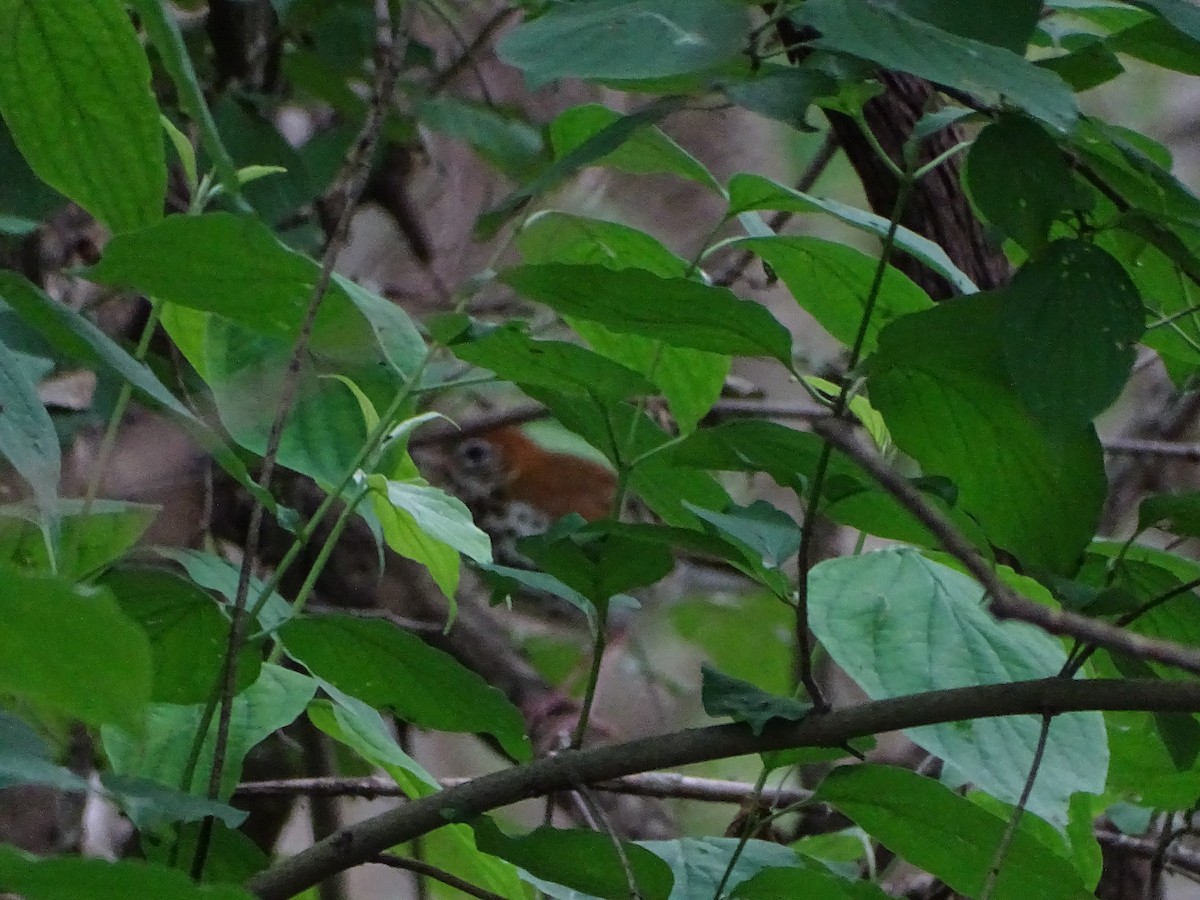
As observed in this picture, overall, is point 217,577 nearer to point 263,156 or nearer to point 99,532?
point 99,532

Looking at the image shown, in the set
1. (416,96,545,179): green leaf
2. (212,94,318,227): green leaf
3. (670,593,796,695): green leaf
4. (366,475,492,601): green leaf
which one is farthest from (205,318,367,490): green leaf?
(670,593,796,695): green leaf

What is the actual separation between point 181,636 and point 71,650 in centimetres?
24

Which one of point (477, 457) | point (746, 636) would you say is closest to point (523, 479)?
point (477, 457)

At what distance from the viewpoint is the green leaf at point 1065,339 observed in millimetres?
360

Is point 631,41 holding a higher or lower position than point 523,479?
higher

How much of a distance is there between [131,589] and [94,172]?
161 millimetres

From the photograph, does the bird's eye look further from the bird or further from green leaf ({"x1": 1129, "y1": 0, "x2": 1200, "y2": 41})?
green leaf ({"x1": 1129, "y1": 0, "x2": 1200, "y2": 41})

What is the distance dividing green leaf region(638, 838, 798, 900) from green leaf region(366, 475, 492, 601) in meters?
0.14

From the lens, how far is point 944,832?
0.46m

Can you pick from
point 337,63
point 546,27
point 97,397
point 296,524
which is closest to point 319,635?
point 296,524

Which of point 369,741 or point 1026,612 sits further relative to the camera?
point 369,741

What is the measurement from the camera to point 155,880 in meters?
0.29

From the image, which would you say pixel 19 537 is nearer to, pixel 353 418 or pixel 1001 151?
pixel 353 418

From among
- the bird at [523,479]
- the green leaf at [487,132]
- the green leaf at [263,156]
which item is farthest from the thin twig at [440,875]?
the bird at [523,479]
